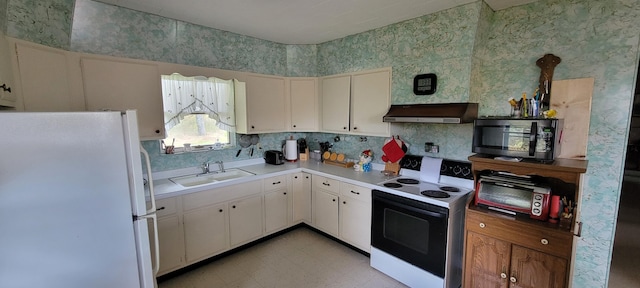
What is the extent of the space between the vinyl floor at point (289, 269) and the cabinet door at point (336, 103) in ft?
4.71

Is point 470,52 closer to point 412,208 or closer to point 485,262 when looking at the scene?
point 412,208

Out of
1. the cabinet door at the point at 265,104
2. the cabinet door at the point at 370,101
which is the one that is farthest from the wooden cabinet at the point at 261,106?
the cabinet door at the point at 370,101

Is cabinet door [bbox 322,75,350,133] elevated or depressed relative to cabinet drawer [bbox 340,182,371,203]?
elevated

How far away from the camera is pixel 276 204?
3.24 metres

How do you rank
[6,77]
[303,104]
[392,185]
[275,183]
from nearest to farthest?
[6,77]
[392,185]
[275,183]
[303,104]

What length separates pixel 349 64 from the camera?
328 cm

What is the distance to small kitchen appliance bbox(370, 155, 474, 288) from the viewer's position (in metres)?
2.19

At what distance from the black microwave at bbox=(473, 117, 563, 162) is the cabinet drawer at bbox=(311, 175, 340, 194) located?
4.76 ft

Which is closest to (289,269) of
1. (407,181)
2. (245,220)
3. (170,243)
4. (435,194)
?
(245,220)

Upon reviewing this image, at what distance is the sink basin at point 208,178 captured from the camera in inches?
112

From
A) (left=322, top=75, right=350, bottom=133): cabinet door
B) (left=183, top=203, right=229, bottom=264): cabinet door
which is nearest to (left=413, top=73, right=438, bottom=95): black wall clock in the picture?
(left=322, top=75, right=350, bottom=133): cabinet door

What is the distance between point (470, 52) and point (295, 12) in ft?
5.27

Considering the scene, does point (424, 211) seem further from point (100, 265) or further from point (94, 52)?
point (94, 52)

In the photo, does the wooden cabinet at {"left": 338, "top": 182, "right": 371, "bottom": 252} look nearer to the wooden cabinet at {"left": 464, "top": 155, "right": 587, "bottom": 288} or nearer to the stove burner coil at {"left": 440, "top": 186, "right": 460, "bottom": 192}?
the stove burner coil at {"left": 440, "top": 186, "right": 460, "bottom": 192}
